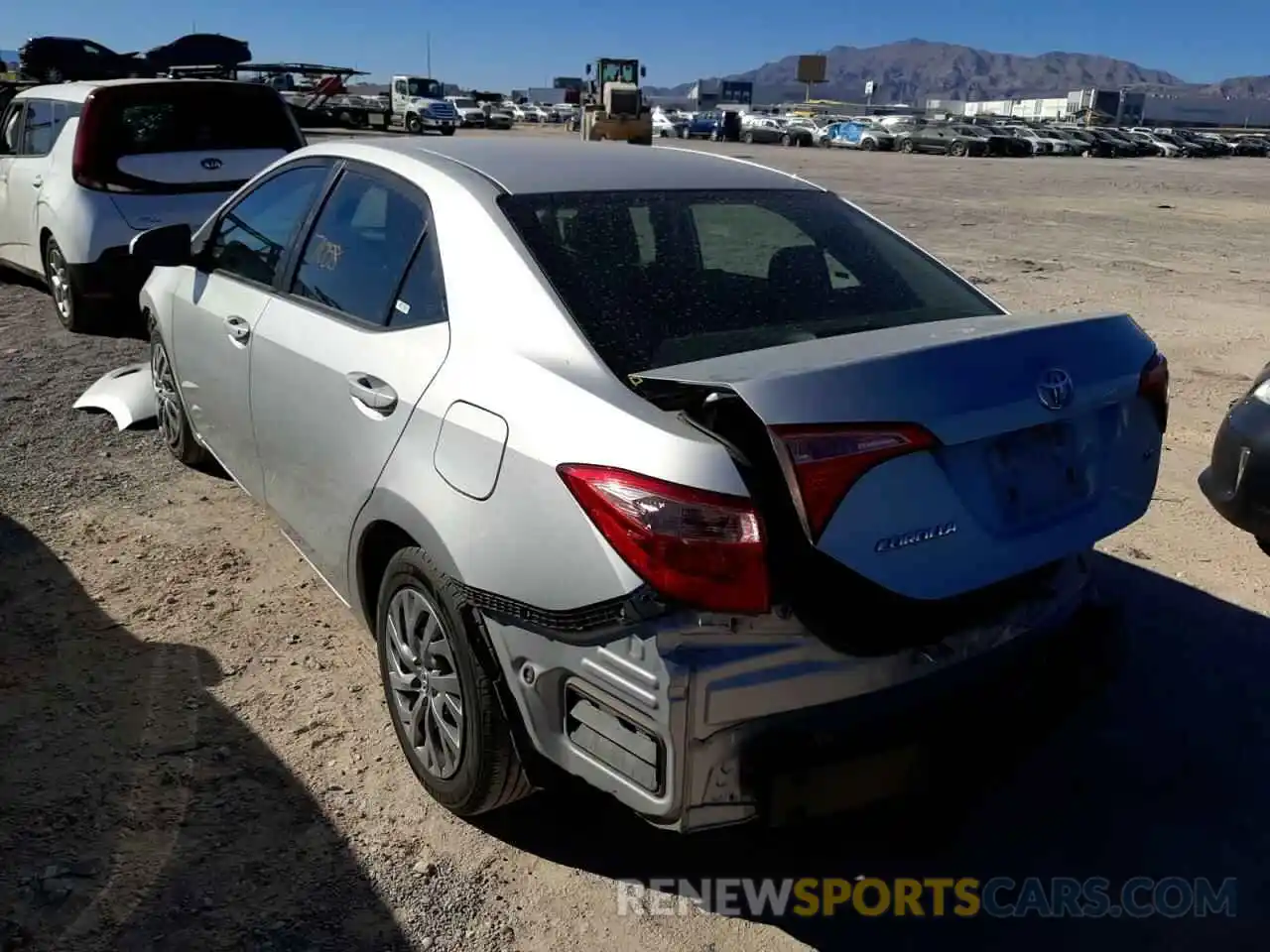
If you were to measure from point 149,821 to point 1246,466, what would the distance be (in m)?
3.95

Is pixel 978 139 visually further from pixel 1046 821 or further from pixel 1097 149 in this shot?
pixel 1046 821

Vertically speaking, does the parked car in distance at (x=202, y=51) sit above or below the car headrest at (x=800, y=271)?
above

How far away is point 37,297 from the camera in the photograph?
9328 millimetres

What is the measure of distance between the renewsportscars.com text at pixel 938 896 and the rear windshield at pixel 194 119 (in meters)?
7.02

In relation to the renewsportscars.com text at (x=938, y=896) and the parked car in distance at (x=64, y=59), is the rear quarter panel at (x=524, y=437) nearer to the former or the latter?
the renewsportscars.com text at (x=938, y=896)

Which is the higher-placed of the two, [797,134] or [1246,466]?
[797,134]

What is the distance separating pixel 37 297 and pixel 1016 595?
9.35m

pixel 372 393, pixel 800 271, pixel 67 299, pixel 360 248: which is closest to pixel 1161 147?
pixel 67 299

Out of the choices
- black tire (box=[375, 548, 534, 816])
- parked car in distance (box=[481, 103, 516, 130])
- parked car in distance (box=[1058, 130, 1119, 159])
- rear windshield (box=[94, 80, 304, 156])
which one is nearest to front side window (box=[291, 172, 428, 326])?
black tire (box=[375, 548, 534, 816])

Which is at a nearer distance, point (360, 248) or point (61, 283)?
point (360, 248)

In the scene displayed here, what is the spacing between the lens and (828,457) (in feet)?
6.84

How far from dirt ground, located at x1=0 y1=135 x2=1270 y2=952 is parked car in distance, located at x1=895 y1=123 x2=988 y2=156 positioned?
44616 mm

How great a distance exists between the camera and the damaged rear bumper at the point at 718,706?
210 centimetres

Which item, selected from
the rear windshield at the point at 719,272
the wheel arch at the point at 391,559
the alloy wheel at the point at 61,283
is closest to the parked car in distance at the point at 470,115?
the alloy wheel at the point at 61,283
